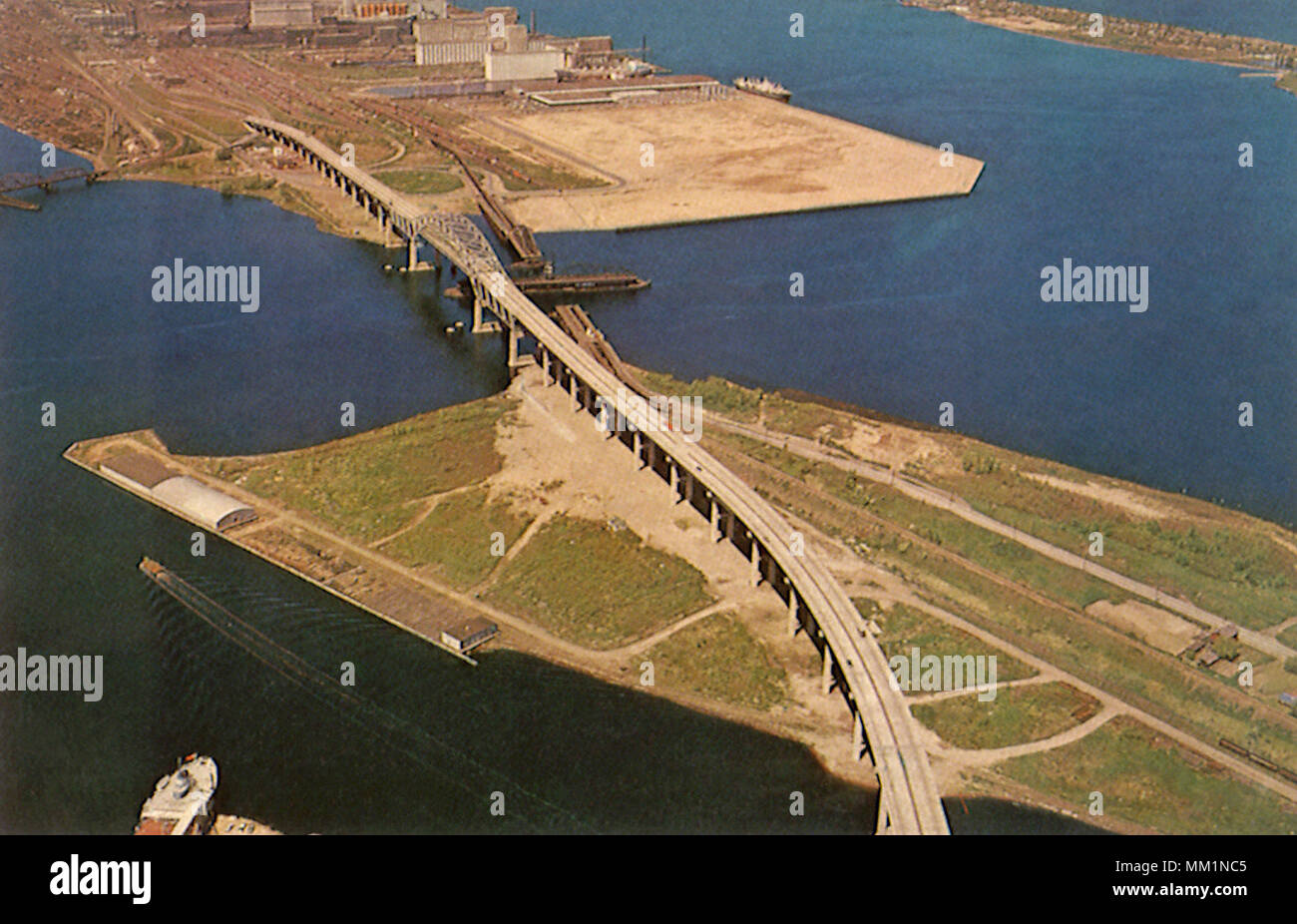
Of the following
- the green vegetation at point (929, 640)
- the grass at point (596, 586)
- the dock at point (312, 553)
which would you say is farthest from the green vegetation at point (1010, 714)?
the dock at point (312, 553)

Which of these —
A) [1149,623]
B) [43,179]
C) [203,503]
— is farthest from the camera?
[43,179]

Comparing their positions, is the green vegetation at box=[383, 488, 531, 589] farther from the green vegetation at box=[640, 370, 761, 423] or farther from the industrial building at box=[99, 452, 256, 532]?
the green vegetation at box=[640, 370, 761, 423]

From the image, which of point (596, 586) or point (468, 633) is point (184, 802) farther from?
point (596, 586)

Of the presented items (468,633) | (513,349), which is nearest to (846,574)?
(468,633)

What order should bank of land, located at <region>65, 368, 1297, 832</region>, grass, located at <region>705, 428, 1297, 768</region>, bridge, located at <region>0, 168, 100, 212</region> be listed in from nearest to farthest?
bank of land, located at <region>65, 368, 1297, 832</region>, grass, located at <region>705, 428, 1297, 768</region>, bridge, located at <region>0, 168, 100, 212</region>

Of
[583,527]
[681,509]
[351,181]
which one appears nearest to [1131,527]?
[681,509]

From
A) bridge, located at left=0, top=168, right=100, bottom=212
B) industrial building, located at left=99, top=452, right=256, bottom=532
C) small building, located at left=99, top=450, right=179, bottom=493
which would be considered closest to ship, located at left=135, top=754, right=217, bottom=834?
industrial building, located at left=99, top=452, right=256, bottom=532
